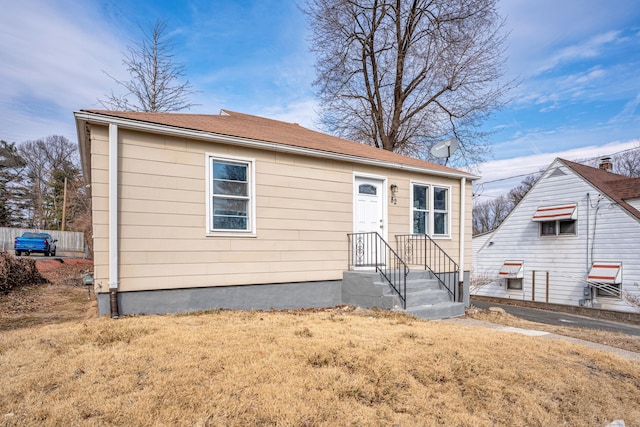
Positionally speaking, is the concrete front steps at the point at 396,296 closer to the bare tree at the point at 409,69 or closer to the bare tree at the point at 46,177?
the bare tree at the point at 409,69

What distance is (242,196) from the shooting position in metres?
6.48

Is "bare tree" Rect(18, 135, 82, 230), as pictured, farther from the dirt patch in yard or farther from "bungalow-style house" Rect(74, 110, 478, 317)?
"bungalow-style house" Rect(74, 110, 478, 317)

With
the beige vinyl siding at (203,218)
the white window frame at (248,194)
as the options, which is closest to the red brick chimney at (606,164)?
the beige vinyl siding at (203,218)

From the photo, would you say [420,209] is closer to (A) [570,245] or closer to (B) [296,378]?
(B) [296,378]

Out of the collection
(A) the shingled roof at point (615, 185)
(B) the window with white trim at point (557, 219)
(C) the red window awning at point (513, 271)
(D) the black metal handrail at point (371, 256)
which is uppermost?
(A) the shingled roof at point (615, 185)

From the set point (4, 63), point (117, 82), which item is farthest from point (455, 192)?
point (4, 63)

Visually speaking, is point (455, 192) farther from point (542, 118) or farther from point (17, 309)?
point (542, 118)

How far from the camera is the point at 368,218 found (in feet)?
26.3

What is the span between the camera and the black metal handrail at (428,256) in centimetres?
852

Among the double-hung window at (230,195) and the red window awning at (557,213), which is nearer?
the double-hung window at (230,195)

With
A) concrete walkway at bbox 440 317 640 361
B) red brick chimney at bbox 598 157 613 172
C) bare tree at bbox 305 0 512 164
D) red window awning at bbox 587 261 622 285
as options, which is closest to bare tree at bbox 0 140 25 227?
bare tree at bbox 305 0 512 164

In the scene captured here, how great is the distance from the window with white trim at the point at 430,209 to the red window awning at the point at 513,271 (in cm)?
670

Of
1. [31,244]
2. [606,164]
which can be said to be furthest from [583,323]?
[31,244]

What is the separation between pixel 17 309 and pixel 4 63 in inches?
539
